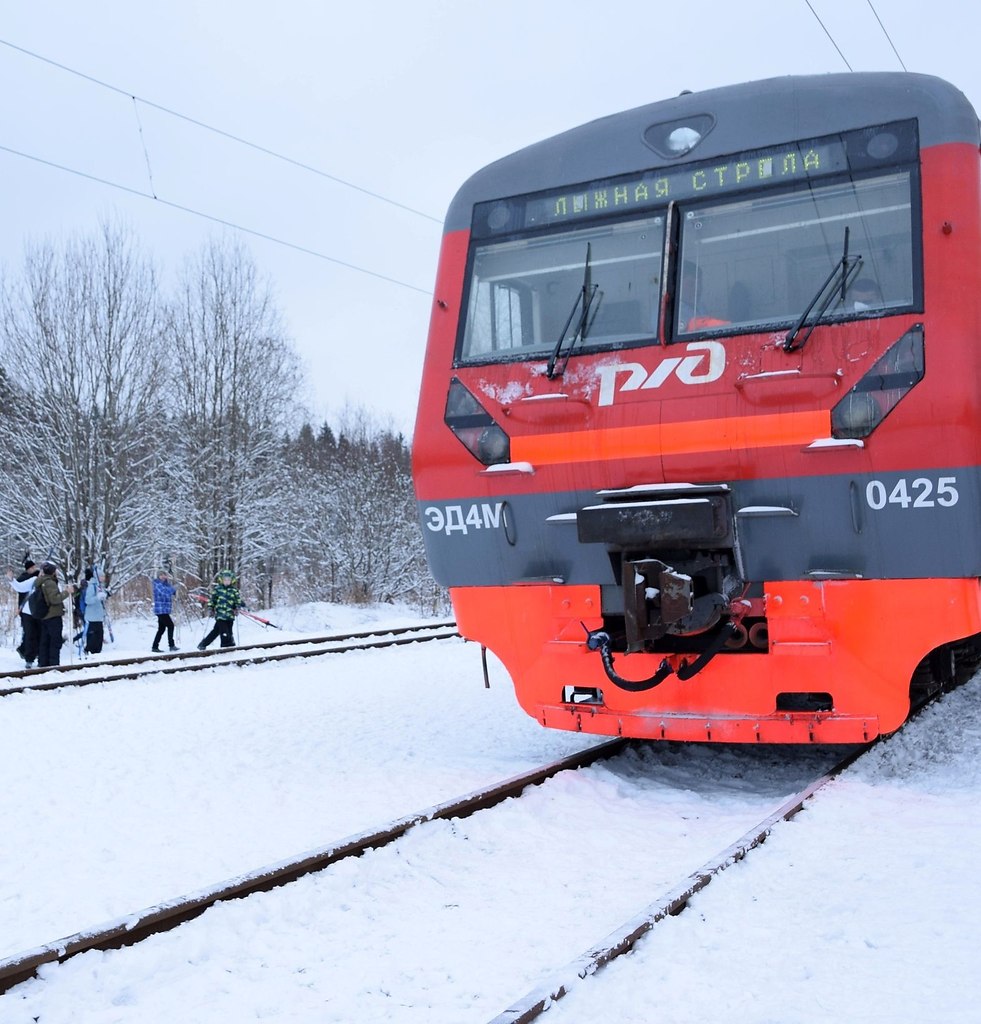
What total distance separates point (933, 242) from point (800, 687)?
7.39 feet

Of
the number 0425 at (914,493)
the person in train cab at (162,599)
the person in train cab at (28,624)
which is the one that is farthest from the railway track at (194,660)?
the number 0425 at (914,493)

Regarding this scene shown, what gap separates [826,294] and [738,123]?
3.75 ft

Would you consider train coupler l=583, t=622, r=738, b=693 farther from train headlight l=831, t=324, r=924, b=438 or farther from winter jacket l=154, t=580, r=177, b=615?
winter jacket l=154, t=580, r=177, b=615

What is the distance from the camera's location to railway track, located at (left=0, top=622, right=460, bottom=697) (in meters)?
11.5

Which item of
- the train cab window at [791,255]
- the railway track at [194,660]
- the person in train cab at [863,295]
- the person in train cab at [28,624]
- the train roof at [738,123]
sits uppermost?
the train roof at [738,123]

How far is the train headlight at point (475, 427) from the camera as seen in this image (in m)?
6.22

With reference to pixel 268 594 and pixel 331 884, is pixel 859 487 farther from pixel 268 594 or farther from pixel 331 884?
pixel 268 594

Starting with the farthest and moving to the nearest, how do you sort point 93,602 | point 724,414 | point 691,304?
point 93,602 < point 691,304 < point 724,414

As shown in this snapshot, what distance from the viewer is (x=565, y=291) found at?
6238mm

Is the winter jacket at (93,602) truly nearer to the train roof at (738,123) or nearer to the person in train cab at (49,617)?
the person in train cab at (49,617)

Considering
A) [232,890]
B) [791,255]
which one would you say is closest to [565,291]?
[791,255]

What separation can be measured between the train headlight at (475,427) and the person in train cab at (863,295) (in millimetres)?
1916

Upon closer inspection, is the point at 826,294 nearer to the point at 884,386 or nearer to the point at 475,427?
the point at 884,386

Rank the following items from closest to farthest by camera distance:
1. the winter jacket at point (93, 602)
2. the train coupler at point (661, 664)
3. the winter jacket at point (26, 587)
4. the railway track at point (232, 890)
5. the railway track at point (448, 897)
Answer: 1. the railway track at point (448, 897)
2. the railway track at point (232, 890)
3. the train coupler at point (661, 664)
4. the winter jacket at point (26, 587)
5. the winter jacket at point (93, 602)
